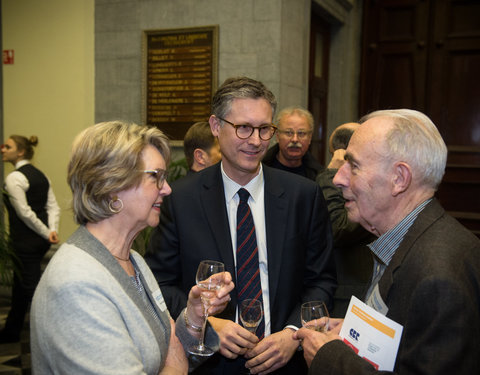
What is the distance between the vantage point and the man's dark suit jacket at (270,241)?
212 centimetres

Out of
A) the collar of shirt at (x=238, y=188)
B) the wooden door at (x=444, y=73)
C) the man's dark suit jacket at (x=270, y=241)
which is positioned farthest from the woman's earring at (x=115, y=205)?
the wooden door at (x=444, y=73)

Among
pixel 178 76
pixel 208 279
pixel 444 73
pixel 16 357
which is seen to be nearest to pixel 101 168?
pixel 208 279

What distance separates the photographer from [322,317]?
1688 mm

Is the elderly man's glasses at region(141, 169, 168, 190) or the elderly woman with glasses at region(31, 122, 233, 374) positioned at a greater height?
the elderly man's glasses at region(141, 169, 168, 190)

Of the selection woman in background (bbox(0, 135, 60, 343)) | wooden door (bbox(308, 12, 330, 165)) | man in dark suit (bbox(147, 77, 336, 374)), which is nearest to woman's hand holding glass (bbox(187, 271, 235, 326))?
man in dark suit (bbox(147, 77, 336, 374))

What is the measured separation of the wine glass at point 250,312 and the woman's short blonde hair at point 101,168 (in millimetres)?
631

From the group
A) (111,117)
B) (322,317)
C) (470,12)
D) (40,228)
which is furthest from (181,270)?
(470,12)

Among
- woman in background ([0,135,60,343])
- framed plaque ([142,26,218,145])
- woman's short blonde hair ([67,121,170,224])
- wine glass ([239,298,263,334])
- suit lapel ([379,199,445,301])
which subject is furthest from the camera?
framed plaque ([142,26,218,145])

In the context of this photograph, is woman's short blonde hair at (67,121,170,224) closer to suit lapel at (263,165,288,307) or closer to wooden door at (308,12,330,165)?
suit lapel at (263,165,288,307)

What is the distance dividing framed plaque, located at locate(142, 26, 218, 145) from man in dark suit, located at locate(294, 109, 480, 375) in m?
3.39

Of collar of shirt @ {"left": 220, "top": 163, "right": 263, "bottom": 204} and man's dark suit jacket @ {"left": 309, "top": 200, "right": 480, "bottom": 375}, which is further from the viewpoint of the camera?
collar of shirt @ {"left": 220, "top": 163, "right": 263, "bottom": 204}

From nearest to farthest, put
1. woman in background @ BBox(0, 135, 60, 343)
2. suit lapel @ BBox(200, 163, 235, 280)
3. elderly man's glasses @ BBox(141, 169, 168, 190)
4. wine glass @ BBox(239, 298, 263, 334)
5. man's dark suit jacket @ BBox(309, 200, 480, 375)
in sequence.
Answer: man's dark suit jacket @ BBox(309, 200, 480, 375) < elderly man's glasses @ BBox(141, 169, 168, 190) < wine glass @ BBox(239, 298, 263, 334) < suit lapel @ BBox(200, 163, 235, 280) < woman in background @ BBox(0, 135, 60, 343)

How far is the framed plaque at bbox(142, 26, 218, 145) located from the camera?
4.95 meters

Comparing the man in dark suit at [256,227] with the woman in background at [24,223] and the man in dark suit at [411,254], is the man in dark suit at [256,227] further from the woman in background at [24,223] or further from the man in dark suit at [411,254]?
the woman in background at [24,223]
